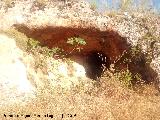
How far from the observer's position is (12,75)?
27.7 feet

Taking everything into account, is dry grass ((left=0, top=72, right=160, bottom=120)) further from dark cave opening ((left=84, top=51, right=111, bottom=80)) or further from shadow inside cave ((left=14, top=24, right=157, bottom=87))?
dark cave opening ((left=84, top=51, right=111, bottom=80))

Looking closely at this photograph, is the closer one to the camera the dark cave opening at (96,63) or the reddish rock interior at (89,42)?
the reddish rock interior at (89,42)

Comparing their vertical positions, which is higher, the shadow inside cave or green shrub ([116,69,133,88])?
the shadow inside cave

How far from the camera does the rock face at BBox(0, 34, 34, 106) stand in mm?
7863

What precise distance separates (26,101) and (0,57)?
5.28ft

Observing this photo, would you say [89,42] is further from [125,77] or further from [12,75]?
[12,75]

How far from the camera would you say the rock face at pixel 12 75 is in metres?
7.86

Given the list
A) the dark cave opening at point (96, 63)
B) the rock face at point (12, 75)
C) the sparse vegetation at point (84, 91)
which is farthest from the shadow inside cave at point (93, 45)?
the rock face at point (12, 75)

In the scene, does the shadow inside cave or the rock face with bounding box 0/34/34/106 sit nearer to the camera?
the rock face with bounding box 0/34/34/106

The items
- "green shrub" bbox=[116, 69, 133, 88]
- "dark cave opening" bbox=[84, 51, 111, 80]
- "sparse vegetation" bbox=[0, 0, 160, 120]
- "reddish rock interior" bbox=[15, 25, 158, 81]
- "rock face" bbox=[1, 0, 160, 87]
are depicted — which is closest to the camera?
"sparse vegetation" bbox=[0, 0, 160, 120]

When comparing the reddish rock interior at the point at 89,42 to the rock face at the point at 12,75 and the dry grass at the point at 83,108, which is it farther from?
the dry grass at the point at 83,108

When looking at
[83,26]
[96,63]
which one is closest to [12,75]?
[83,26]

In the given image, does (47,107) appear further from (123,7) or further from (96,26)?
(123,7)

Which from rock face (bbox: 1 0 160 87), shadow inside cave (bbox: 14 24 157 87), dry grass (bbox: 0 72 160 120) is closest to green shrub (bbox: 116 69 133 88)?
shadow inside cave (bbox: 14 24 157 87)
